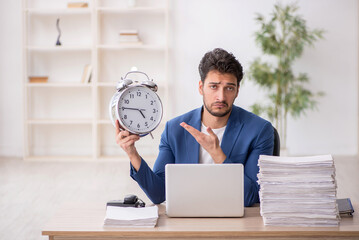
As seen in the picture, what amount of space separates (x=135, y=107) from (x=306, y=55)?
471 cm

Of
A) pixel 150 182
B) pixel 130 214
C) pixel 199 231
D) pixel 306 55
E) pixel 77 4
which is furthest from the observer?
pixel 306 55

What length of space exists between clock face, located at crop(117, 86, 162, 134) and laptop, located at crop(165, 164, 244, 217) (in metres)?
0.17

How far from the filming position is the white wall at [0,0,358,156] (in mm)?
6027

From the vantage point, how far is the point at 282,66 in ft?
18.4

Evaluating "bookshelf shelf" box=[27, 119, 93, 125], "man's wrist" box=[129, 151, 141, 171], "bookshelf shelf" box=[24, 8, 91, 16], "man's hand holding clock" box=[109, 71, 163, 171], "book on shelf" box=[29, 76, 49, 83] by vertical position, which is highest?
"bookshelf shelf" box=[24, 8, 91, 16]

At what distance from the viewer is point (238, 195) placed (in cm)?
169

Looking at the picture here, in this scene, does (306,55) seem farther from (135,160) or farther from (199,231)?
(199,231)

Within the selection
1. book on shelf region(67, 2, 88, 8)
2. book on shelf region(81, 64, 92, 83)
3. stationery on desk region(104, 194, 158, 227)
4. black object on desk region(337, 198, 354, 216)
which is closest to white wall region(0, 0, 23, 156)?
book on shelf region(67, 2, 88, 8)

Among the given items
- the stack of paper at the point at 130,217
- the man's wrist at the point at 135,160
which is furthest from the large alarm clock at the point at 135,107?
the stack of paper at the point at 130,217

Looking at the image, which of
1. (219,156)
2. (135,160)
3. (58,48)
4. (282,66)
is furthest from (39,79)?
(219,156)

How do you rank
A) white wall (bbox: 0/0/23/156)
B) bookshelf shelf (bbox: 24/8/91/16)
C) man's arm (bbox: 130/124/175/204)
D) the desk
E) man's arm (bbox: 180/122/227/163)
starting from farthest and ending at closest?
white wall (bbox: 0/0/23/156) → bookshelf shelf (bbox: 24/8/91/16) → man's arm (bbox: 130/124/175/204) → man's arm (bbox: 180/122/227/163) → the desk

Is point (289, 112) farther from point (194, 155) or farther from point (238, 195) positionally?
point (238, 195)

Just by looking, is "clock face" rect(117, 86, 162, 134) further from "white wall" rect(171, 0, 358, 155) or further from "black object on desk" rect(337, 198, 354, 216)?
"white wall" rect(171, 0, 358, 155)

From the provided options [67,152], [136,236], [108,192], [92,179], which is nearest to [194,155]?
[136,236]
